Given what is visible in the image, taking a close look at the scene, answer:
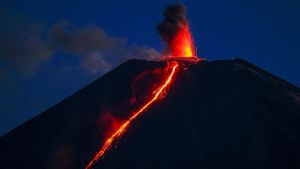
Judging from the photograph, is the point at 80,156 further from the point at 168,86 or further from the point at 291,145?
the point at 291,145

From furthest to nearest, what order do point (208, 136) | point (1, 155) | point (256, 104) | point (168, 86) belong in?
point (168, 86) < point (1, 155) < point (256, 104) < point (208, 136)

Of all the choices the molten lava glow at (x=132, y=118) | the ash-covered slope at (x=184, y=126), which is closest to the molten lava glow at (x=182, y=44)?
the ash-covered slope at (x=184, y=126)

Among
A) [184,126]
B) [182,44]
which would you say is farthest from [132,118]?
[182,44]

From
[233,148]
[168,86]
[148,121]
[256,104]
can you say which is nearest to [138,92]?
[168,86]

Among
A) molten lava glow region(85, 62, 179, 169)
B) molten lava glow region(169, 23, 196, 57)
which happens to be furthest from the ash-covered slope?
molten lava glow region(169, 23, 196, 57)

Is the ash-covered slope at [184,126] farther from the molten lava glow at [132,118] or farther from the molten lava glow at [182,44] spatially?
the molten lava glow at [182,44]

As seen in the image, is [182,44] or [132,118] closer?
[132,118]

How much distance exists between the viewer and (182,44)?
51.6m

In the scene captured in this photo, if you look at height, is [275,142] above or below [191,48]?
below

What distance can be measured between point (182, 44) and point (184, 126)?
19.0m

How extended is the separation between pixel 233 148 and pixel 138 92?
566 inches

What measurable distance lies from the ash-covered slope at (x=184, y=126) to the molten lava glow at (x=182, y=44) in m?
6.26

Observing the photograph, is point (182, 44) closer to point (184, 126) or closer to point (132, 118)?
point (132, 118)

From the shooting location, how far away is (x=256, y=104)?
35.0m
